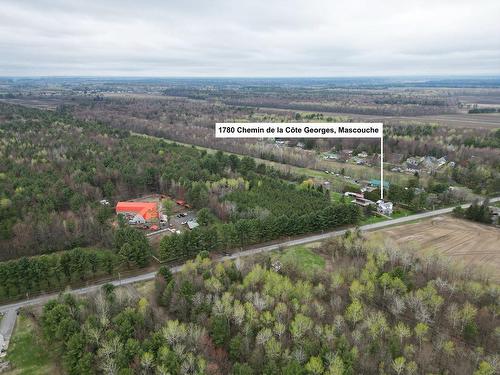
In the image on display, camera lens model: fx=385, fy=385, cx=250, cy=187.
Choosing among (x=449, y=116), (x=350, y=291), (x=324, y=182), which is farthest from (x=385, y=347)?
(x=449, y=116)

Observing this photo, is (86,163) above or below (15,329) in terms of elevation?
above

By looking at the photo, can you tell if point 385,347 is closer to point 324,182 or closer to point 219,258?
point 219,258

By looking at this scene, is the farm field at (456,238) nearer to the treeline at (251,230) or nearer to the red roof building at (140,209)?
the treeline at (251,230)

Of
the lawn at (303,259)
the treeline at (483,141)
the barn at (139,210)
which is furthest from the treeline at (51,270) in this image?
the treeline at (483,141)

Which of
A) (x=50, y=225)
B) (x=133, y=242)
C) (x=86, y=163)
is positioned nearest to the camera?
(x=133, y=242)

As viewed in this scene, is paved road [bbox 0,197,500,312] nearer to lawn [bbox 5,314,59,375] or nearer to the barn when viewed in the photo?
lawn [bbox 5,314,59,375]

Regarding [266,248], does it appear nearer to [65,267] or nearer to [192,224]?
[192,224]

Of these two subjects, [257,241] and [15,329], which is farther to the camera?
[257,241]
